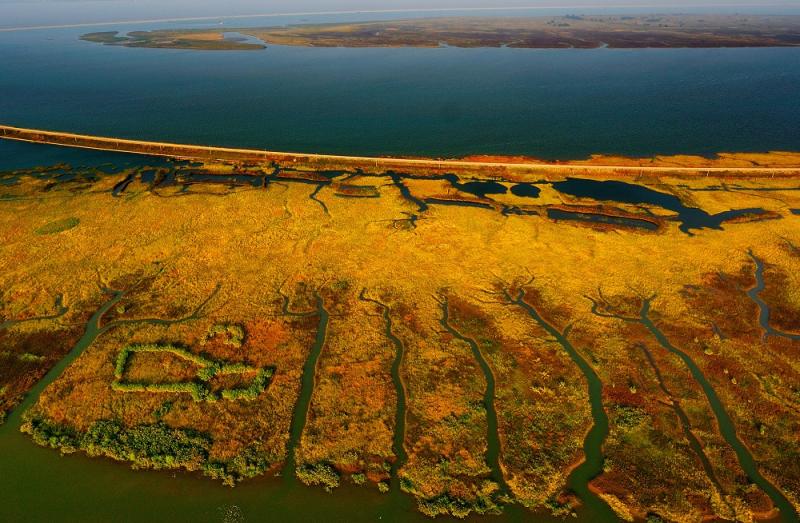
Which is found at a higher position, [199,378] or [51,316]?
[51,316]

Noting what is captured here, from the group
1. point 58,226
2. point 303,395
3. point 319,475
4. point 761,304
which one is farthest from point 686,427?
point 58,226

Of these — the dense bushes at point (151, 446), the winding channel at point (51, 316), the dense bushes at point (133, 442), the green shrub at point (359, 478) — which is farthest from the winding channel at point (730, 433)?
the winding channel at point (51, 316)

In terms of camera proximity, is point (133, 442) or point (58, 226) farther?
point (58, 226)

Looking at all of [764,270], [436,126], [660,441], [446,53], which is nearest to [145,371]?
[660,441]

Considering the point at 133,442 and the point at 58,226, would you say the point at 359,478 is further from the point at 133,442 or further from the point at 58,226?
the point at 58,226

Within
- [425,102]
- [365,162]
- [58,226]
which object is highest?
[425,102]

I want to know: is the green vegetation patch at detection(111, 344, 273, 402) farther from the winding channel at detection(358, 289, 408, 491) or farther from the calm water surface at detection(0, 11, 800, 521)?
the winding channel at detection(358, 289, 408, 491)

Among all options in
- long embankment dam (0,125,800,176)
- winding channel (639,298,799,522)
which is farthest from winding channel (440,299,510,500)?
long embankment dam (0,125,800,176)
